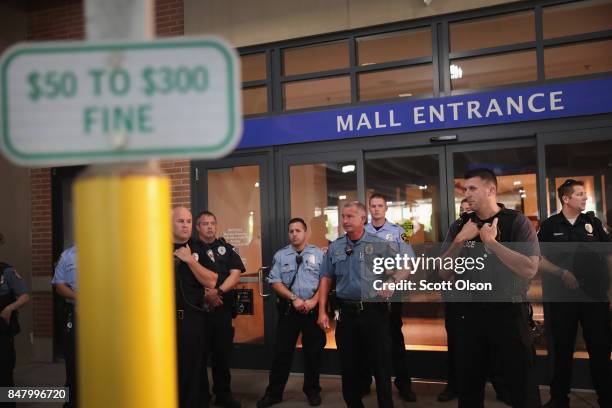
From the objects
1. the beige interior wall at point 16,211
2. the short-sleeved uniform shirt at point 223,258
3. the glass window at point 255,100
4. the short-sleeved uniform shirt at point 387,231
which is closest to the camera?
the short-sleeved uniform shirt at point 223,258

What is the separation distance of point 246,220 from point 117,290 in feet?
17.7

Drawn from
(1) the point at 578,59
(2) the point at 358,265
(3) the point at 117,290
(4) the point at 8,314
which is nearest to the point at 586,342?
(2) the point at 358,265

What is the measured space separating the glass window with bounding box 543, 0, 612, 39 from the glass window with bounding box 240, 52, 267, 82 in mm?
3389

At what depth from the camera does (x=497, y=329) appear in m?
3.77

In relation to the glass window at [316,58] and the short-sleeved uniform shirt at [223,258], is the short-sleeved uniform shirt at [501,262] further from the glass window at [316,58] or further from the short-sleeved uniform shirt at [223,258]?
the glass window at [316,58]

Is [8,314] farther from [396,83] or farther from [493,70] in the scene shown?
[493,70]

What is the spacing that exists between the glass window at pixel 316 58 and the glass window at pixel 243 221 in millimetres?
1416

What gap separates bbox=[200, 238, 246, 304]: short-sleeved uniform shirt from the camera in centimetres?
538

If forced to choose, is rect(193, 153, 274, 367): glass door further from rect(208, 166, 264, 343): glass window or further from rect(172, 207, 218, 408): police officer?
rect(172, 207, 218, 408): police officer

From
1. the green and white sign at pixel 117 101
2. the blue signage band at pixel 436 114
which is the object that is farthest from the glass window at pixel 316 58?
the green and white sign at pixel 117 101

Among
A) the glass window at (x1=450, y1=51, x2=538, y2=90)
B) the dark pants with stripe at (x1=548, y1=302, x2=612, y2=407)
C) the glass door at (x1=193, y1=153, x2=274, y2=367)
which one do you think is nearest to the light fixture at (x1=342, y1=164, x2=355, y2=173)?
the glass door at (x1=193, y1=153, x2=274, y2=367)

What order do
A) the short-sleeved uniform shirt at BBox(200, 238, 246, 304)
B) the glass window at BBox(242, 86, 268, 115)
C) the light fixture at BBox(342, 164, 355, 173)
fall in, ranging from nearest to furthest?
the short-sleeved uniform shirt at BBox(200, 238, 246, 304) < the light fixture at BBox(342, 164, 355, 173) < the glass window at BBox(242, 86, 268, 115)

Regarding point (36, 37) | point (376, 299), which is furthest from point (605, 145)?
point (36, 37)

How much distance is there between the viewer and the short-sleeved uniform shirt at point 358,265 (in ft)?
15.3
